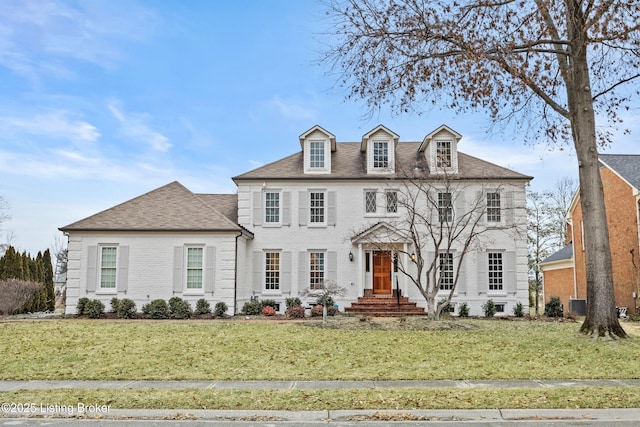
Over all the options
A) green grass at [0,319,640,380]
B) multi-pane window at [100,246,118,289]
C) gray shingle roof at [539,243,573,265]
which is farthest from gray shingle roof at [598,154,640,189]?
multi-pane window at [100,246,118,289]

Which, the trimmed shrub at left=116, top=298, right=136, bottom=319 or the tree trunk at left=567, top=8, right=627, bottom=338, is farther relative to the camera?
the trimmed shrub at left=116, top=298, right=136, bottom=319

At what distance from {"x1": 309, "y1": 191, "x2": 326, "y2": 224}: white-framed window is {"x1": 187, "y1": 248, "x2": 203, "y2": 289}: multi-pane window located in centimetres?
532

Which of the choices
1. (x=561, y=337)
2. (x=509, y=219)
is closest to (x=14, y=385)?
(x=561, y=337)

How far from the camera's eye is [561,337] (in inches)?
523

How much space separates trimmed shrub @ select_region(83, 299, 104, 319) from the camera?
21.6 meters

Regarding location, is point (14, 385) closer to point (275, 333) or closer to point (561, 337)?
point (275, 333)

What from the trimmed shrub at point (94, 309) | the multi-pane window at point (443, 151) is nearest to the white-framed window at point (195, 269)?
the trimmed shrub at point (94, 309)

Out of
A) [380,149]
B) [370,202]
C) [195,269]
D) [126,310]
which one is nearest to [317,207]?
[370,202]

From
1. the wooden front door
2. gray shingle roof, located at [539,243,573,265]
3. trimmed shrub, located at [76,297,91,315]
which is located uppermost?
gray shingle roof, located at [539,243,573,265]

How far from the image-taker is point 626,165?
24.8m

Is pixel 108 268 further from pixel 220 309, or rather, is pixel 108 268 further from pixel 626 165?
pixel 626 165

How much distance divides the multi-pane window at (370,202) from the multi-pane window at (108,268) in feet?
36.5

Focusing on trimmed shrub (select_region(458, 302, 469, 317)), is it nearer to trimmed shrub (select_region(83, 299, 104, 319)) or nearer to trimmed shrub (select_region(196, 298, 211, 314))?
trimmed shrub (select_region(196, 298, 211, 314))

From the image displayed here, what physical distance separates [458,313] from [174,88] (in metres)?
15.1
